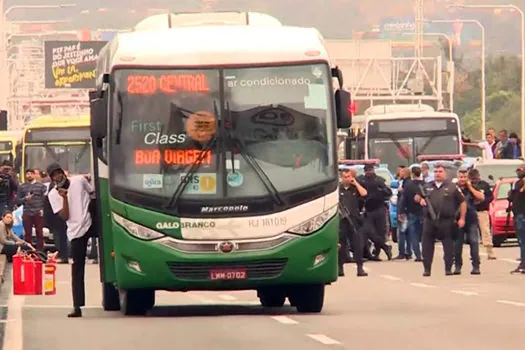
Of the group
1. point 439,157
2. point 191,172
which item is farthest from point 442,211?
point 439,157

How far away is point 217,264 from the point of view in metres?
21.1

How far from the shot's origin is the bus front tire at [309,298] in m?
22.2

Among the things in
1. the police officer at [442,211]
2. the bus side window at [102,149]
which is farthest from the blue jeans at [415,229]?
the bus side window at [102,149]

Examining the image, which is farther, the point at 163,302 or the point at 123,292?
the point at 163,302

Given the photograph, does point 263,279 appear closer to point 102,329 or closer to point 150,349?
point 102,329

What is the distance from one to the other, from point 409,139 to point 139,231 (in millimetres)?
32328

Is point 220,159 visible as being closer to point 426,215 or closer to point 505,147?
point 426,215

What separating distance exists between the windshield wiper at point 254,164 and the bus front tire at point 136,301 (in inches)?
73.8

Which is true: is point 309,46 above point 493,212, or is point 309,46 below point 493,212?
above

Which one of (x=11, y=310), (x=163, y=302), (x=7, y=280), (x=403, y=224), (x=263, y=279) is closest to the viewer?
(x=263, y=279)

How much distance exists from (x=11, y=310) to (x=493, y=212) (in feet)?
62.0

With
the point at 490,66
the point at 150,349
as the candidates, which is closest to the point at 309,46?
the point at 150,349

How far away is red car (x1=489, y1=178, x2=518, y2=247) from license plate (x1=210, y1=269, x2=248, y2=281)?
67.3 feet

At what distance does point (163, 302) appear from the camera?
26.0 metres
